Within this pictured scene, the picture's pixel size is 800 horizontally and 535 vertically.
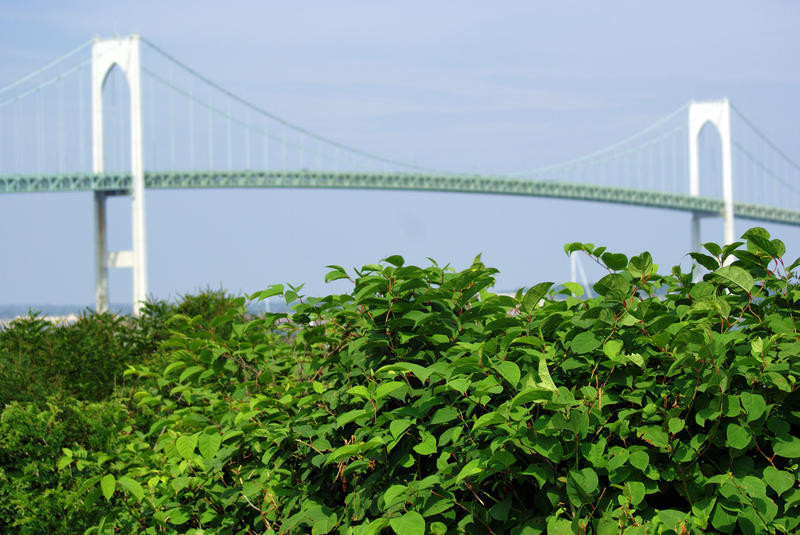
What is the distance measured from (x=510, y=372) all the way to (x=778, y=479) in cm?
60

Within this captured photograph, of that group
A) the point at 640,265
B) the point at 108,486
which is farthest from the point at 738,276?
the point at 108,486

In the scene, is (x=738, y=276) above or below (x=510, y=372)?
above

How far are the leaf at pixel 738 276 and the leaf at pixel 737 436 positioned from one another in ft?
1.24

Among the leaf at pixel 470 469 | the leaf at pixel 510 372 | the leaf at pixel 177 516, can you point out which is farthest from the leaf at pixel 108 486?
the leaf at pixel 510 372

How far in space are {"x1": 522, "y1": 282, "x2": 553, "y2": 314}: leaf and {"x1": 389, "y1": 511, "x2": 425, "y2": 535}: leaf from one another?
60 cm

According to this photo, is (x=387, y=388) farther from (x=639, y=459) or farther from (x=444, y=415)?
(x=639, y=459)

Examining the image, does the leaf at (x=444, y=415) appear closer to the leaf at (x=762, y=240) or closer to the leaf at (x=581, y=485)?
the leaf at (x=581, y=485)

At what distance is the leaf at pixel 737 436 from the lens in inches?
64.7

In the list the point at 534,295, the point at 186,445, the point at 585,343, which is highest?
the point at 534,295

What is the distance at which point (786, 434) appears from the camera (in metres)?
1.71

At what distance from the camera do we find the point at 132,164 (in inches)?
1255

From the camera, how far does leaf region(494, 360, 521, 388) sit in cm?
172

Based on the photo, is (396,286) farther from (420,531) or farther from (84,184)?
(84,184)

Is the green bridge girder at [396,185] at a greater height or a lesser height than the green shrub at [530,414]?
greater
